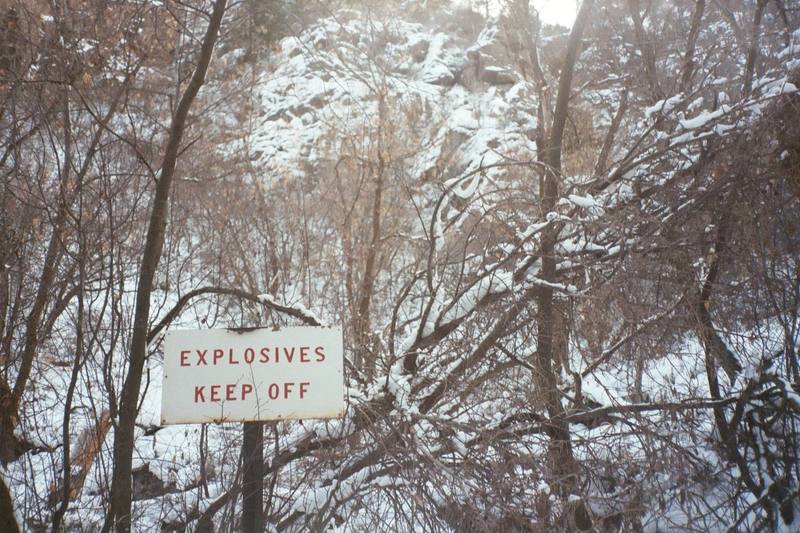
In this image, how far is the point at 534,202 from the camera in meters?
3.21

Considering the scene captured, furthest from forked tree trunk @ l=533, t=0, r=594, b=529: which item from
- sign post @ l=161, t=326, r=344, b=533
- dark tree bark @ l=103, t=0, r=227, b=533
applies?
dark tree bark @ l=103, t=0, r=227, b=533

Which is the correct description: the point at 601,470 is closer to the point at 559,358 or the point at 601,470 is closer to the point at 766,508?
the point at 559,358

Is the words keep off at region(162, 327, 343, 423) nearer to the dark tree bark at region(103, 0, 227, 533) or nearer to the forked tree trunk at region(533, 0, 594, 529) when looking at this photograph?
the dark tree bark at region(103, 0, 227, 533)

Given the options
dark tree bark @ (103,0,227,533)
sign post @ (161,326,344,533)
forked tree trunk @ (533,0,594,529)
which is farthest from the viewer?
forked tree trunk @ (533,0,594,529)

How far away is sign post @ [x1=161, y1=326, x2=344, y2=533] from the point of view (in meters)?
2.04

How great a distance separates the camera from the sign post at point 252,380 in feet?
6.70

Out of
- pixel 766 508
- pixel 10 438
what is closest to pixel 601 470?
pixel 766 508

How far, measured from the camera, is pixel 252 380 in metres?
2.07

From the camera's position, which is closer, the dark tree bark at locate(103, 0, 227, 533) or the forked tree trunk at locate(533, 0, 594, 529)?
the dark tree bark at locate(103, 0, 227, 533)

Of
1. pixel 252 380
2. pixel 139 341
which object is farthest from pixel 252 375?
pixel 139 341

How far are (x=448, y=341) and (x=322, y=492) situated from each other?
3.10ft

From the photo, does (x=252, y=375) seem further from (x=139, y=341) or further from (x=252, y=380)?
(x=139, y=341)

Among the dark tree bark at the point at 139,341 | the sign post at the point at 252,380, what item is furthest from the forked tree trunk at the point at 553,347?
the dark tree bark at the point at 139,341

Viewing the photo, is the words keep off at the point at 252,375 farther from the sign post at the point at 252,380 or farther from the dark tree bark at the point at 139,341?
the dark tree bark at the point at 139,341
